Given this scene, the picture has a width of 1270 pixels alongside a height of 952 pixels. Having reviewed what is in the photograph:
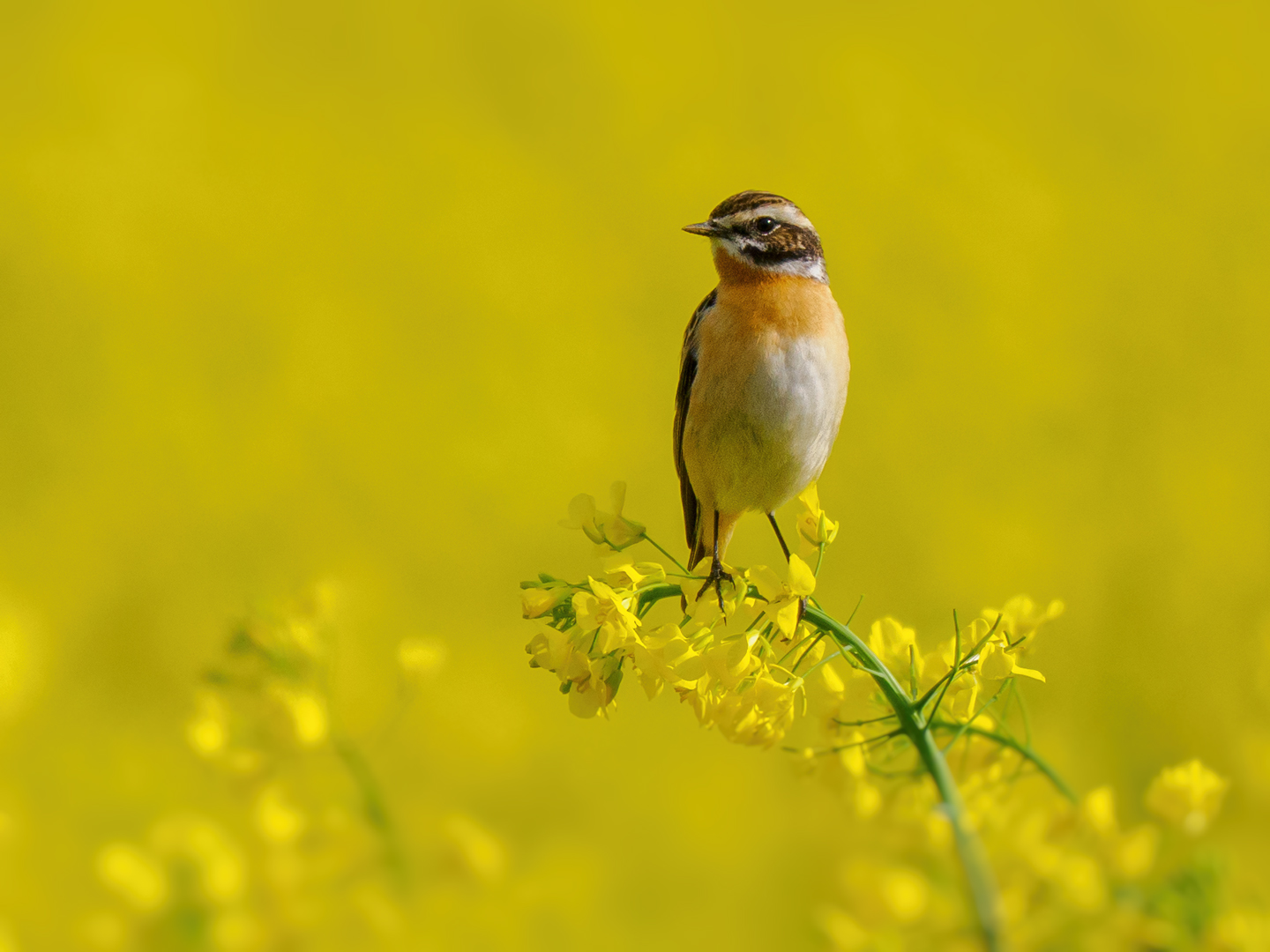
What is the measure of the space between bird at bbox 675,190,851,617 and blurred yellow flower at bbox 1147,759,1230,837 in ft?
3.48

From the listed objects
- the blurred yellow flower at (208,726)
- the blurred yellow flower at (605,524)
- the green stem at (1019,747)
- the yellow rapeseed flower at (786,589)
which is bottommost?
the blurred yellow flower at (208,726)

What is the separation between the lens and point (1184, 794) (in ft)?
8.02

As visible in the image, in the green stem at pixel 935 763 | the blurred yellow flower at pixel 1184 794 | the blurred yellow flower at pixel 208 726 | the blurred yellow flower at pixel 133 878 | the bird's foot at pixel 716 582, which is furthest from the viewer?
the blurred yellow flower at pixel 208 726

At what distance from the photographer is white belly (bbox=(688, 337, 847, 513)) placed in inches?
117

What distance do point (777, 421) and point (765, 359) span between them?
0.16 meters

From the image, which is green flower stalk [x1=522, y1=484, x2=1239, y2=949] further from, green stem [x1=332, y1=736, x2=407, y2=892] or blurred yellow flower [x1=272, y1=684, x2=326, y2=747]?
blurred yellow flower [x1=272, y1=684, x2=326, y2=747]

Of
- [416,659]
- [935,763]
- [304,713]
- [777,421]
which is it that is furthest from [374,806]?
[777,421]

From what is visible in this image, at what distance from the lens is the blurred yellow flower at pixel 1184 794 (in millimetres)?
2445

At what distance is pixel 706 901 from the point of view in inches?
143

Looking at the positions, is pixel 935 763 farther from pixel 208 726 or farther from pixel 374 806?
pixel 208 726

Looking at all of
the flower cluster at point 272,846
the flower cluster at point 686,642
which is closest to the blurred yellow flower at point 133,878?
the flower cluster at point 272,846

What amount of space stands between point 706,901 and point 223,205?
4930 millimetres

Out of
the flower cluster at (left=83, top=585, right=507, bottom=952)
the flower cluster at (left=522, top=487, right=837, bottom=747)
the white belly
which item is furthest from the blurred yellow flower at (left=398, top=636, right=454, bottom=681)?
the white belly

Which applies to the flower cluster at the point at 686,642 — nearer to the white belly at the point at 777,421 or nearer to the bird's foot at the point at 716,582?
the bird's foot at the point at 716,582
